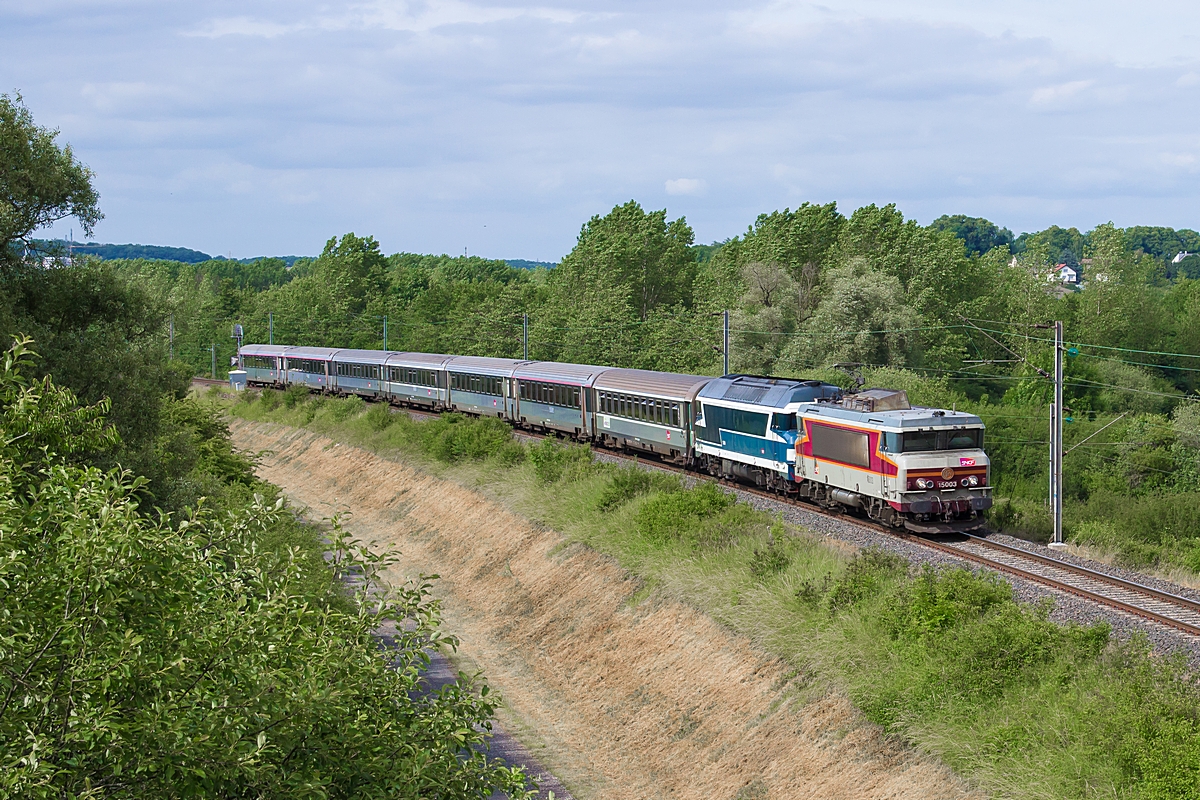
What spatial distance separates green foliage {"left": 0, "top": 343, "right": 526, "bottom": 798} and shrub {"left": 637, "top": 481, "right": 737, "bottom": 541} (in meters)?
19.1

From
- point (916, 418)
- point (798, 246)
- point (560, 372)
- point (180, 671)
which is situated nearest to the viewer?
point (180, 671)

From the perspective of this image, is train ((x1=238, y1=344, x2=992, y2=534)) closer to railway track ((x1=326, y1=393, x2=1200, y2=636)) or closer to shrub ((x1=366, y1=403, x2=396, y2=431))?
railway track ((x1=326, y1=393, x2=1200, y2=636))

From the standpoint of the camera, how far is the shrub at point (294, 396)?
240 feet

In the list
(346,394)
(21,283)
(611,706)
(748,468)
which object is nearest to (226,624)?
(611,706)

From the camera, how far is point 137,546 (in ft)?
23.7

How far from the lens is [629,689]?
942 inches

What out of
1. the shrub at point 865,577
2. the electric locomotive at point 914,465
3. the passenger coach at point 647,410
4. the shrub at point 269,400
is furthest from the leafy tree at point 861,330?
the shrub at point 865,577

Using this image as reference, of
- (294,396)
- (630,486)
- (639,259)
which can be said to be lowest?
(294,396)

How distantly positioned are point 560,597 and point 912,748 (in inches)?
600

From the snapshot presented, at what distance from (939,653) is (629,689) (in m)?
8.11

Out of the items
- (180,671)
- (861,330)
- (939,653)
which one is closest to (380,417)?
(861,330)

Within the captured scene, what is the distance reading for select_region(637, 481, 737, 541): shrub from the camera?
28.5 meters

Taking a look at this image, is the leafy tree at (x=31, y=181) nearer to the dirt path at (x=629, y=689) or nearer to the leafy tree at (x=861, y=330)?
the dirt path at (x=629, y=689)

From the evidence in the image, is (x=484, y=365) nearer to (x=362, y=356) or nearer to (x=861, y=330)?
(x=362, y=356)
